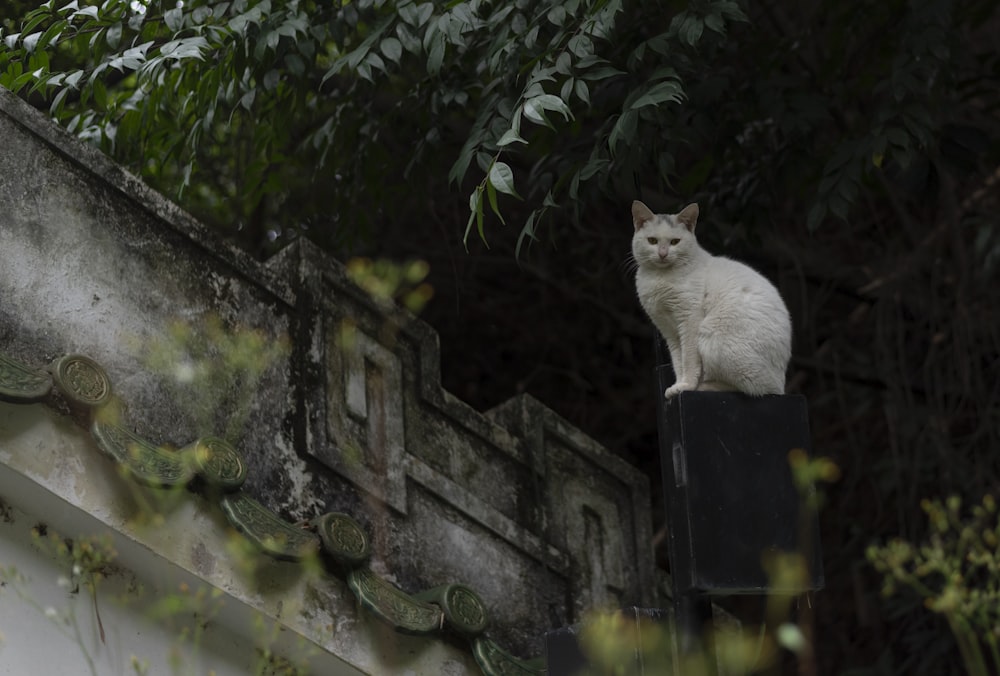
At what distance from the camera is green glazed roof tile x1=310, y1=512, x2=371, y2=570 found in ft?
15.2

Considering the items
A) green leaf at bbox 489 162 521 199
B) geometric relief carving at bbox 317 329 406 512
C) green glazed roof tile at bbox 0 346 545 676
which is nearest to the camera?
green glazed roof tile at bbox 0 346 545 676

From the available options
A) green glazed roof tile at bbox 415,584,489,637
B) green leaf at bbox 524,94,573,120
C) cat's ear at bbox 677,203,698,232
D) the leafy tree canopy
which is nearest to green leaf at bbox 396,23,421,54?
the leafy tree canopy

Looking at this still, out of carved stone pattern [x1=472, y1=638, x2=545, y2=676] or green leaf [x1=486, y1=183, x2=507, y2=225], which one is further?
carved stone pattern [x1=472, y1=638, x2=545, y2=676]

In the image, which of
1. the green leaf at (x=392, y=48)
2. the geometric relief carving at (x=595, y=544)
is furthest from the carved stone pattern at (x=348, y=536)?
the green leaf at (x=392, y=48)

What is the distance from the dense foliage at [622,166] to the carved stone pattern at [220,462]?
1.31 m

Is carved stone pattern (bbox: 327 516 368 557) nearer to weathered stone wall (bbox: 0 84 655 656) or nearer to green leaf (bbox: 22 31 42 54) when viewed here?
weathered stone wall (bbox: 0 84 655 656)

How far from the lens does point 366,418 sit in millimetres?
5371

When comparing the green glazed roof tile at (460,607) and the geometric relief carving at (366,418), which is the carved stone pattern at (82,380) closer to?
the geometric relief carving at (366,418)

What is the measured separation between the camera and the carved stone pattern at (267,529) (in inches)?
172

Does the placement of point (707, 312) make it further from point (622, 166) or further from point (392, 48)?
point (392, 48)

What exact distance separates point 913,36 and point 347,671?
3635 millimetres

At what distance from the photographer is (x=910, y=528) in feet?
27.2

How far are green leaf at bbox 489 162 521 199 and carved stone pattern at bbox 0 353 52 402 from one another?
1.64m

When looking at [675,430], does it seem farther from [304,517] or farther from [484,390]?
[484,390]
